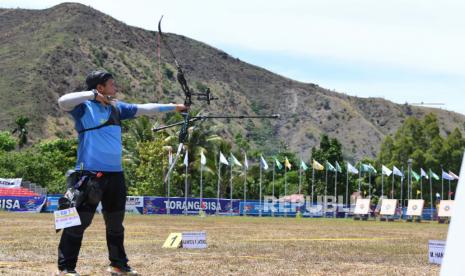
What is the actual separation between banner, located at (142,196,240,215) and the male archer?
5730 centimetres

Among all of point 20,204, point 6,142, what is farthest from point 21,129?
point 20,204

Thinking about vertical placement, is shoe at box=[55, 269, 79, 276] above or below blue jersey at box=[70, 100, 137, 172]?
below

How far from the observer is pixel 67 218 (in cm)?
826

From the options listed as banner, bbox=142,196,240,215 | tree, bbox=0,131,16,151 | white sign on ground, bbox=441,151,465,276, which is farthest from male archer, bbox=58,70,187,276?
tree, bbox=0,131,16,151

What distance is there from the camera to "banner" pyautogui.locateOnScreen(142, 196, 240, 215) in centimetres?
6638

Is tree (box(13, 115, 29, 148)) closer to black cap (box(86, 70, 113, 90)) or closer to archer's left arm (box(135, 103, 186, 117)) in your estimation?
archer's left arm (box(135, 103, 186, 117))

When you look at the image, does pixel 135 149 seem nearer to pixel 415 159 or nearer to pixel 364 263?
pixel 415 159

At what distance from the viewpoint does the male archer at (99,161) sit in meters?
8.48

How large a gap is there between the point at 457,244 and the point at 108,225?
20.8ft

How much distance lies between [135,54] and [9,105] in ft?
220

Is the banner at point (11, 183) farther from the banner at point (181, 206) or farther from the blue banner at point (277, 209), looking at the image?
the blue banner at point (277, 209)

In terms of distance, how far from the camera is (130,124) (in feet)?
301

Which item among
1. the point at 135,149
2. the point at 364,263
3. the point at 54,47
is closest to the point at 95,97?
the point at 364,263

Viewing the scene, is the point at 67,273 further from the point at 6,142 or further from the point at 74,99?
the point at 6,142
